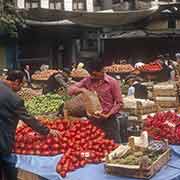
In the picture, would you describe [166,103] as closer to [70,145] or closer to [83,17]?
[70,145]

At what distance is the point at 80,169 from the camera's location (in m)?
5.49

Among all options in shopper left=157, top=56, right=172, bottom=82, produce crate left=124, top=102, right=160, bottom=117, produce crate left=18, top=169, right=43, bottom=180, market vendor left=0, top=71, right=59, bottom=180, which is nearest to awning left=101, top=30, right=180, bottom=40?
shopper left=157, top=56, right=172, bottom=82

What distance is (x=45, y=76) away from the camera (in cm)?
1717

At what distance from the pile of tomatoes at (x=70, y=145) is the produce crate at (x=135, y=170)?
0.47 meters

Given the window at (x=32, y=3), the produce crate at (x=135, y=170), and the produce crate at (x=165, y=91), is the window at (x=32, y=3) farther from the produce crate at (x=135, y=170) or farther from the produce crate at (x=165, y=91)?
the produce crate at (x=135, y=170)

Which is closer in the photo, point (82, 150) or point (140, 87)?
point (82, 150)

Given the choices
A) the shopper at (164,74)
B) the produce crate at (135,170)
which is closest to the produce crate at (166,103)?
the shopper at (164,74)

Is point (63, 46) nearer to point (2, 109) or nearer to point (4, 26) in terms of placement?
point (4, 26)

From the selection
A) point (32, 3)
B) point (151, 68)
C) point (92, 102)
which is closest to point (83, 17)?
point (151, 68)

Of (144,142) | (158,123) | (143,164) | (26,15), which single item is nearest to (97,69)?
(158,123)

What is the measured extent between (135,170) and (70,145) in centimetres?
125

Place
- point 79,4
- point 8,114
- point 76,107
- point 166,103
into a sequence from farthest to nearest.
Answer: point 79,4, point 166,103, point 76,107, point 8,114

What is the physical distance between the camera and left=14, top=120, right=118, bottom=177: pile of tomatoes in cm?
558

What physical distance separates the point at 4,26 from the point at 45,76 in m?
2.86
